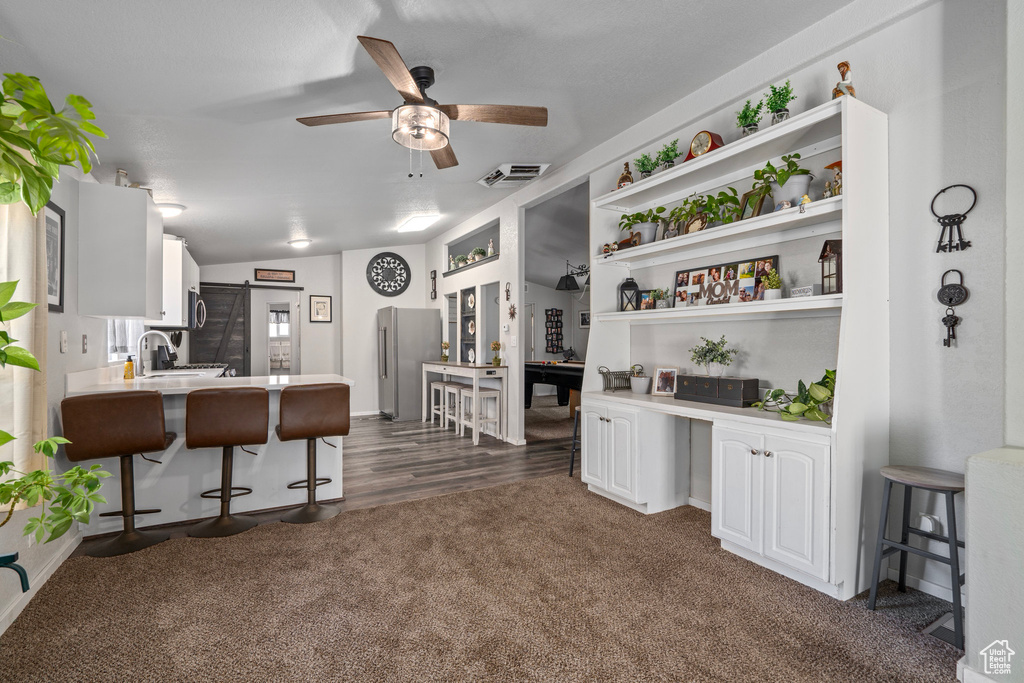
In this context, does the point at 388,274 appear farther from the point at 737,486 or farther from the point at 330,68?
the point at 737,486

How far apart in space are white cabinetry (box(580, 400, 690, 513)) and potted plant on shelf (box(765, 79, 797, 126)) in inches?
73.3

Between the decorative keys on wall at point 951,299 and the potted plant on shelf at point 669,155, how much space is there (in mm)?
1669

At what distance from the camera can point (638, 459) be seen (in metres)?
3.34

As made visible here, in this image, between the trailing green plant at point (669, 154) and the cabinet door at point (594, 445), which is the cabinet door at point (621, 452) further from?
the trailing green plant at point (669, 154)

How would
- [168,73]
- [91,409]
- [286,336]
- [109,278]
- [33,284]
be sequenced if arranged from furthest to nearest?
[286,336]
[109,278]
[91,409]
[168,73]
[33,284]

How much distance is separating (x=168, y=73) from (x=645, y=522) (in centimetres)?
351

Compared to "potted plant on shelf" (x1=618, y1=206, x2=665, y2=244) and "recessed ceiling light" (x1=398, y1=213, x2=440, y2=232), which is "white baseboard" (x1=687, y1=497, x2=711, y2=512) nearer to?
"potted plant on shelf" (x1=618, y1=206, x2=665, y2=244)

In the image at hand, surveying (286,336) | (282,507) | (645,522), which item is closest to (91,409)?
(282,507)

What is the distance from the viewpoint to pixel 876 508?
7.95 ft

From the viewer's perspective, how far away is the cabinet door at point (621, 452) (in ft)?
11.1

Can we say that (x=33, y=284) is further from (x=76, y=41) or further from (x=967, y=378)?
(x=967, y=378)

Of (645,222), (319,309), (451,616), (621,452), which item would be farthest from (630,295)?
(319,309)

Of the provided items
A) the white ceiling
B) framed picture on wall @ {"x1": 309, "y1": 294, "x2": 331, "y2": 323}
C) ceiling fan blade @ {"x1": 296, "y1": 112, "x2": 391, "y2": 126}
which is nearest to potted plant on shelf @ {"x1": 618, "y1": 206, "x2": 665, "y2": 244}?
the white ceiling

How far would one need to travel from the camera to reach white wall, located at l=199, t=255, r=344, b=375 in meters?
7.95
